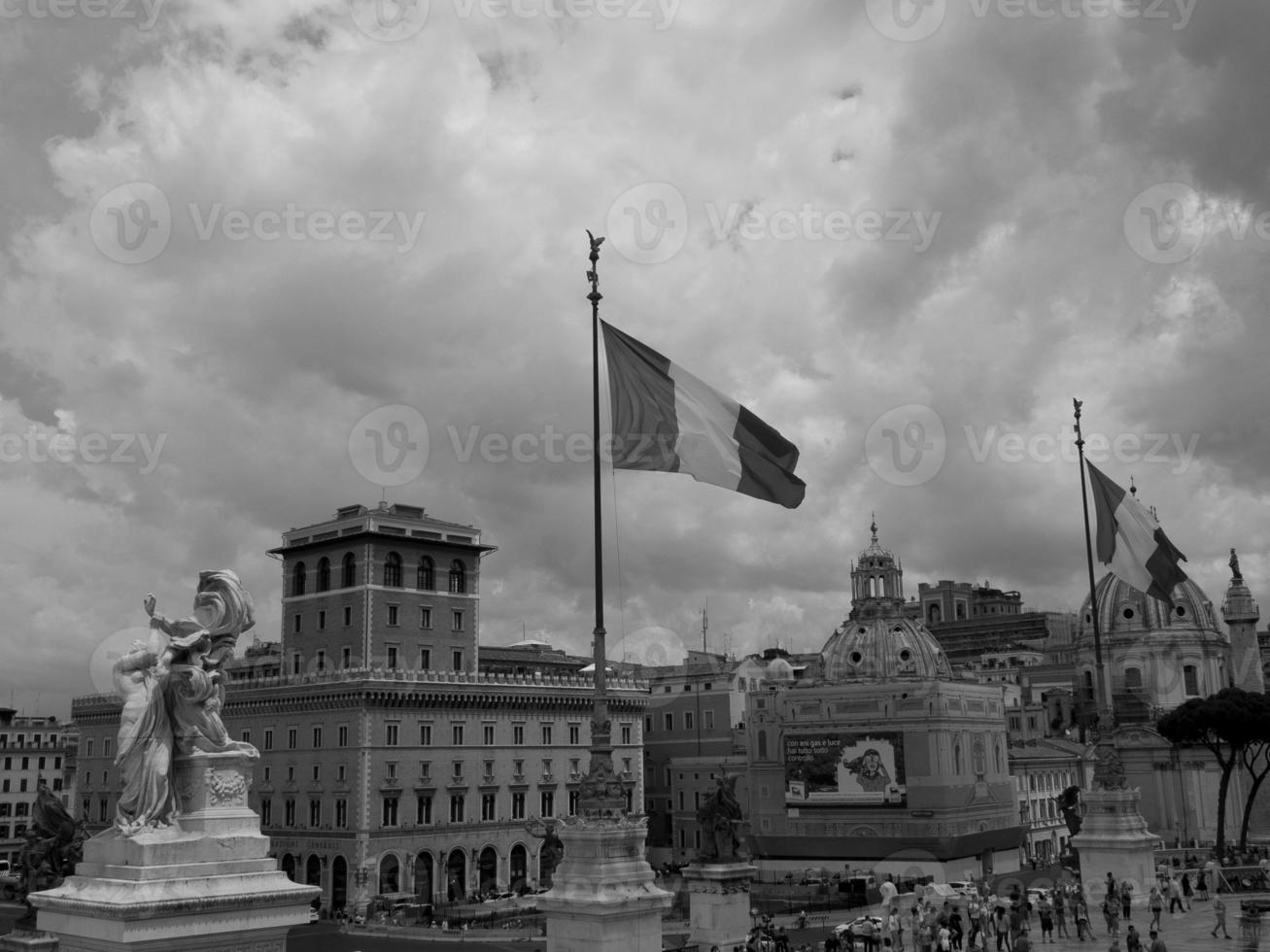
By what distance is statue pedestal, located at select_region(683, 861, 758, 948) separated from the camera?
949 inches

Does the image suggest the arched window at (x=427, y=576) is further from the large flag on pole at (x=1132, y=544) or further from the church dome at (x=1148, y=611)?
the church dome at (x=1148, y=611)

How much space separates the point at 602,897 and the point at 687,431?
7.99m

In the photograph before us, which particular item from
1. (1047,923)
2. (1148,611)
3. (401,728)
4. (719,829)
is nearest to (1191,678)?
(1148,611)

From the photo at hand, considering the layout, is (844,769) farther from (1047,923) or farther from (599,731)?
(599,731)

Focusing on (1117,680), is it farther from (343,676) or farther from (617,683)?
(343,676)

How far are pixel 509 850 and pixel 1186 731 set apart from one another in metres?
36.9

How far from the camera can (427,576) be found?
72062mm

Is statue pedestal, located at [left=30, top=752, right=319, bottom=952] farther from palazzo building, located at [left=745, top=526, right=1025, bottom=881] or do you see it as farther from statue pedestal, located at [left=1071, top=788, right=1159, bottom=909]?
palazzo building, located at [left=745, top=526, right=1025, bottom=881]

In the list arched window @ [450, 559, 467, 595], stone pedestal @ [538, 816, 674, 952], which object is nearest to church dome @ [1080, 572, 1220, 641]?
arched window @ [450, 559, 467, 595]

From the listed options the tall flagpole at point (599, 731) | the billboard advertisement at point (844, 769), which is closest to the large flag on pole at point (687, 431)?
the tall flagpole at point (599, 731)

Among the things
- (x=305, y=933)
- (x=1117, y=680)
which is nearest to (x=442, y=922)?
(x=305, y=933)

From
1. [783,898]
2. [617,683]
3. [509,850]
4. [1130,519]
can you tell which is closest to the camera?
[1130,519]

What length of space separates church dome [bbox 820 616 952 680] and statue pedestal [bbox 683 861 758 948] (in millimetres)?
65482

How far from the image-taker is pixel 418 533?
71.8 metres
